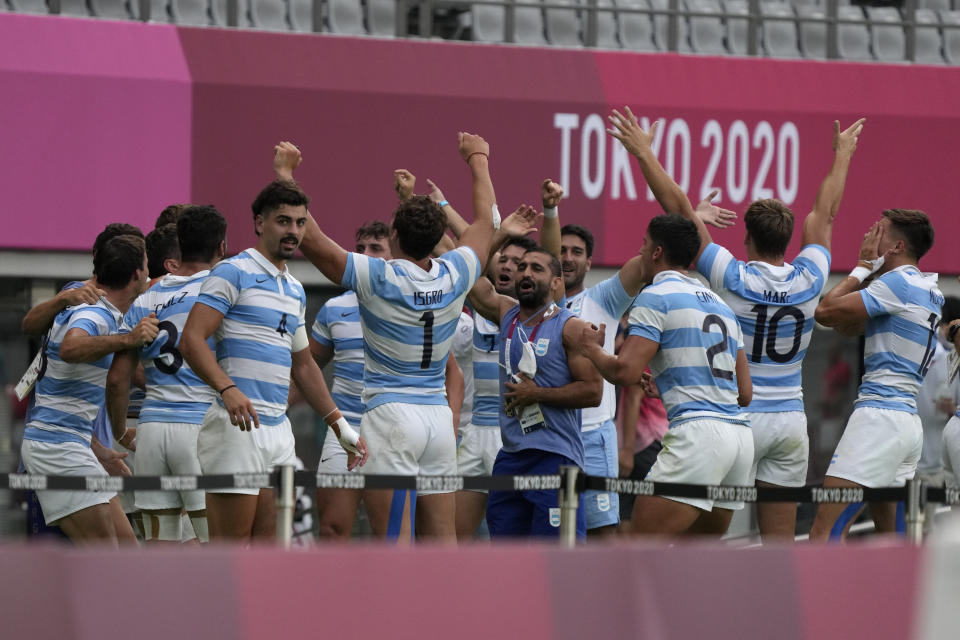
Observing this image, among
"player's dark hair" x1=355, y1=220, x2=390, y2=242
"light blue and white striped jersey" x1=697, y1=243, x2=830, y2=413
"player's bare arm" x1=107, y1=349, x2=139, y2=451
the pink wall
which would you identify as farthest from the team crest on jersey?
the pink wall

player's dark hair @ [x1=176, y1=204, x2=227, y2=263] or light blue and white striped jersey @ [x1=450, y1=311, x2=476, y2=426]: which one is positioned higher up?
player's dark hair @ [x1=176, y1=204, x2=227, y2=263]

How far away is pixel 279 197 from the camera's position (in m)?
6.67

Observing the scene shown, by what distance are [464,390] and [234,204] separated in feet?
13.2

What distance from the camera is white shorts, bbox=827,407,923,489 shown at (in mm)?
7699

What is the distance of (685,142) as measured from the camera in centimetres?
1371

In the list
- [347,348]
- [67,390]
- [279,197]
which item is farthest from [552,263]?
[67,390]

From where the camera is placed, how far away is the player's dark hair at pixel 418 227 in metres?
7.03

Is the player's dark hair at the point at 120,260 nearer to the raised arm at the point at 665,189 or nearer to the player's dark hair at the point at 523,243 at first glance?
the player's dark hair at the point at 523,243

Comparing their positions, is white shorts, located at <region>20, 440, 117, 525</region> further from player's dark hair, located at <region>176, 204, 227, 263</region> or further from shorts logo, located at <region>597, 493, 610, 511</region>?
shorts logo, located at <region>597, 493, 610, 511</region>

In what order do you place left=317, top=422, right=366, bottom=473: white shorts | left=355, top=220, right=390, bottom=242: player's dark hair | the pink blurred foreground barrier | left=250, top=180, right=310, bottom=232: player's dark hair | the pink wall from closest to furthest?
the pink blurred foreground barrier
left=250, top=180, right=310, bottom=232: player's dark hair
left=317, top=422, right=366, bottom=473: white shorts
left=355, top=220, right=390, bottom=242: player's dark hair
the pink wall

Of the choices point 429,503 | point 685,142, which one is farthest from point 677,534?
point 685,142

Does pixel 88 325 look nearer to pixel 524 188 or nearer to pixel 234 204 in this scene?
pixel 234 204

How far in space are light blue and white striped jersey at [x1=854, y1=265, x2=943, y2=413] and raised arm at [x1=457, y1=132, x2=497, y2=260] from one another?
2029mm

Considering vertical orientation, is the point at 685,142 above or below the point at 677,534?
above
